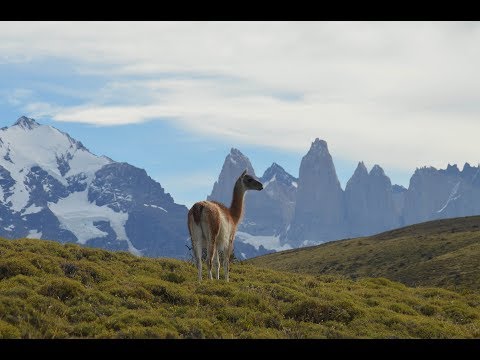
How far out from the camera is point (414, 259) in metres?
77.0

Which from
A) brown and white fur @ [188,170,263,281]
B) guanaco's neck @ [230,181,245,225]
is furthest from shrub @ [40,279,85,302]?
guanaco's neck @ [230,181,245,225]

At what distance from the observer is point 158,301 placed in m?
20.2

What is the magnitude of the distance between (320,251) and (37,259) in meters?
87.5

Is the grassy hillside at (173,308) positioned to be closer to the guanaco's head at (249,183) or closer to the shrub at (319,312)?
the shrub at (319,312)

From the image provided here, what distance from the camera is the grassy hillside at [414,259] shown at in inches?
2279

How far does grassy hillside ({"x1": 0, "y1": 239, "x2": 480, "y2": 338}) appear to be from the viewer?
632 inches

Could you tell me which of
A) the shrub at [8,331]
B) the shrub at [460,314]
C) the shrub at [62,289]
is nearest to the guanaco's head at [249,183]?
the shrub at [460,314]

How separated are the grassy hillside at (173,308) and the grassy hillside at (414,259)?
29.4m

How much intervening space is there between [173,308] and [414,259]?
63060 mm

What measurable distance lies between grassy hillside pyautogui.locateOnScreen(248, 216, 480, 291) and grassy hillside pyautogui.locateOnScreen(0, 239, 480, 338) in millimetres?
29438

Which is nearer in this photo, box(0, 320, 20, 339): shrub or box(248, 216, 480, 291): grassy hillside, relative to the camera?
box(0, 320, 20, 339): shrub

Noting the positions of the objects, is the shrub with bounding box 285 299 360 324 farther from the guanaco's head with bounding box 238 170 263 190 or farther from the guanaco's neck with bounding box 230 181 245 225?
the guanaco's head with bounding box 238 170 263 190
